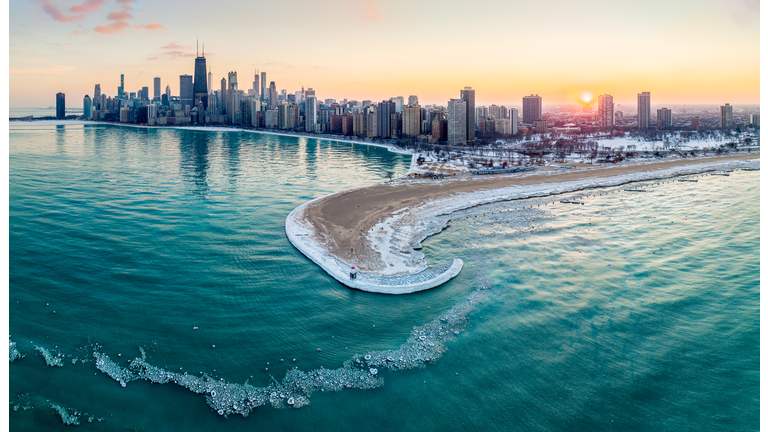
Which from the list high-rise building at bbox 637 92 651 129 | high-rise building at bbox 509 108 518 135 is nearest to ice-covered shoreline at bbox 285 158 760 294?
high-rise building at bbox 509 108 518 135

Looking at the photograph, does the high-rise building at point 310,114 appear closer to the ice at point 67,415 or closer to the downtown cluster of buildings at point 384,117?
the downtown cluster of buildings at point 384,117

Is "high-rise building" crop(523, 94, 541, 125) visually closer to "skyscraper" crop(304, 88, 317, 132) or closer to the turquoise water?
"skyscraper" crop(304, 88, 317, 132)

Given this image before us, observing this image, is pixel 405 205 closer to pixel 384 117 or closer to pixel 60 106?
pixel 384 117

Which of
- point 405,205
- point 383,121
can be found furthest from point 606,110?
point 405,205

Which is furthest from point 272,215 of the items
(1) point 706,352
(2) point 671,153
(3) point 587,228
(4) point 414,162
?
(2) point 671,153

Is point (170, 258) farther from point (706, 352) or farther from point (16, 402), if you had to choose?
point (706, 352)

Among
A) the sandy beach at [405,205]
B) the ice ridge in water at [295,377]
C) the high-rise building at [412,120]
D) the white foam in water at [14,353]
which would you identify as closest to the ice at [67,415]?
the ice ridge in water at [295,377]
